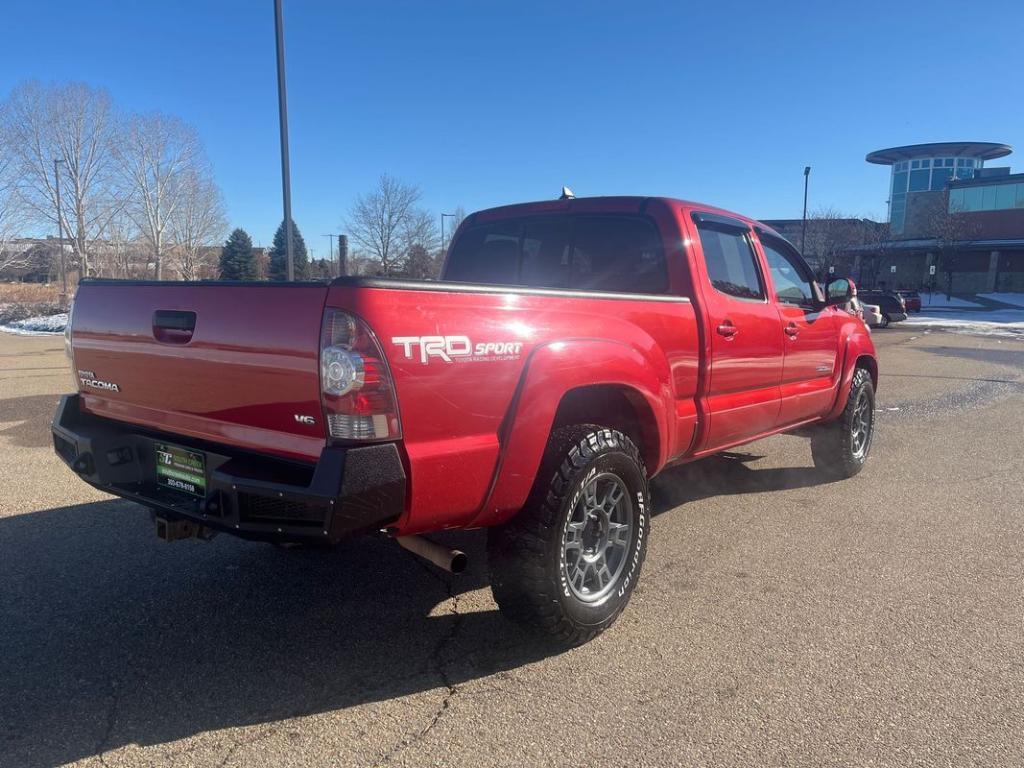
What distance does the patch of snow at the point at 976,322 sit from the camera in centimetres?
2753

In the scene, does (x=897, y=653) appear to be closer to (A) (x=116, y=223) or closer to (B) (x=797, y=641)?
(B) (x=797, y=641)

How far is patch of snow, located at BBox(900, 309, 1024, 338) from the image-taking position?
27.5 meters

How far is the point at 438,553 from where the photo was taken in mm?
2904

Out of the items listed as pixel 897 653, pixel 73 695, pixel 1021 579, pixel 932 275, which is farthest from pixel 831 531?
pixel 932 275

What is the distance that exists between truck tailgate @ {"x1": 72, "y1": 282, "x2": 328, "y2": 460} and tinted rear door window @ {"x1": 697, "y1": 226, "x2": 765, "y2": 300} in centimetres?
254

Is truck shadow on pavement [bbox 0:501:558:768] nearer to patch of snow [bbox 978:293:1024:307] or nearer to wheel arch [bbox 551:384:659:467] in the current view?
wheel arch [bbox 551:384:659:467]

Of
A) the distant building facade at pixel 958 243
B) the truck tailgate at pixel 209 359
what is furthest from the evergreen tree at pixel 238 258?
the distant building facade at pixel 958 243

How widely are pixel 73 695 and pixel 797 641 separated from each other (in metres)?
2.91

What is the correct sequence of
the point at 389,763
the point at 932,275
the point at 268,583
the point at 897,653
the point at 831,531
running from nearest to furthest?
1. the point at 389,763
2. the point at 897,653
3. the point at 268,583
4. the point at 831,531
5. the point at 932,275

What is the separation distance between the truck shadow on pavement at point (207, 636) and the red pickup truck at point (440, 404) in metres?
0.49

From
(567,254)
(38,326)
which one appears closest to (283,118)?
(567,254)

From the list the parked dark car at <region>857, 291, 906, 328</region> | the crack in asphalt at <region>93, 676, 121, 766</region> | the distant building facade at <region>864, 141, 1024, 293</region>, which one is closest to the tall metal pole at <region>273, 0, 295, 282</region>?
the crack in asphalt at <region>93, 676, 121, 766</region>

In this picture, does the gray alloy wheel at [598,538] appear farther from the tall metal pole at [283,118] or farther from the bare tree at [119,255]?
the bare tree at [119,255]

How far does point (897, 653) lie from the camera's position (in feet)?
10.3
